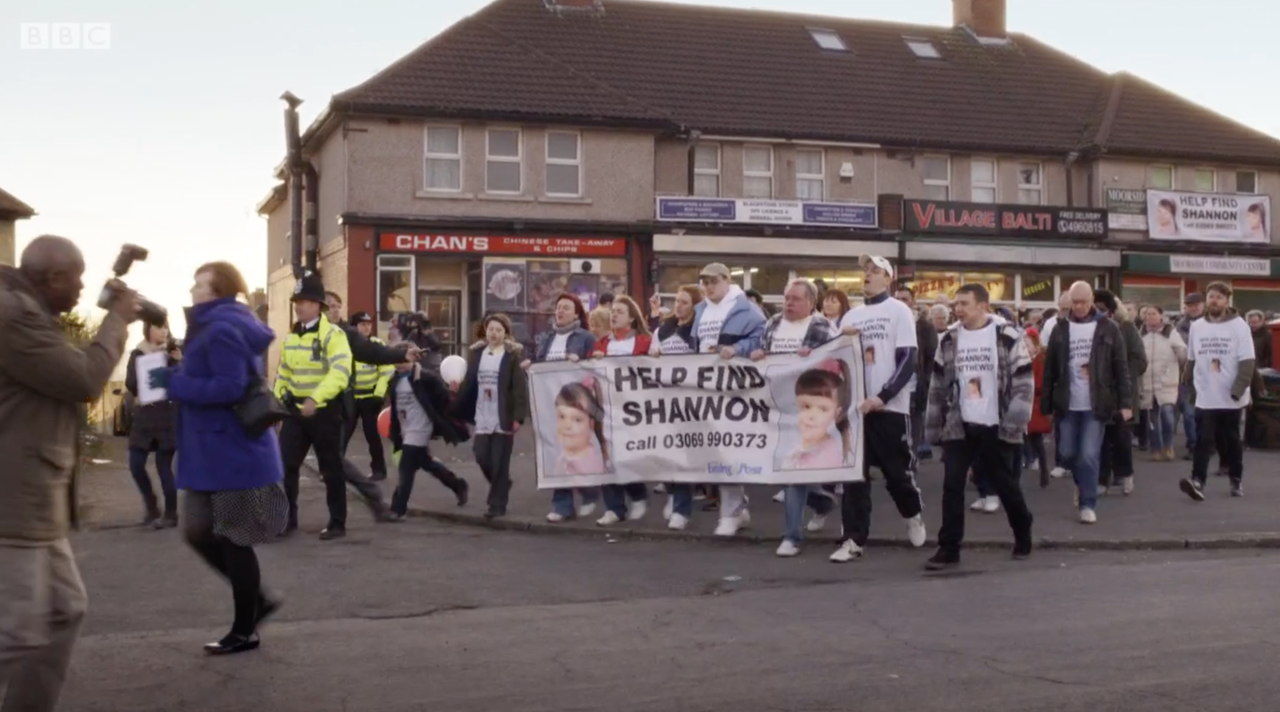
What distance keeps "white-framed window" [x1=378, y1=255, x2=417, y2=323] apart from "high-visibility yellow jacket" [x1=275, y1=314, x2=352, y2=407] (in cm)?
1984

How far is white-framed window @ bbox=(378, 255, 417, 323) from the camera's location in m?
30.5

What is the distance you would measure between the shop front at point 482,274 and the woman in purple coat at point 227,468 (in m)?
23.3

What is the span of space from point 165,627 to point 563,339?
17.3ft

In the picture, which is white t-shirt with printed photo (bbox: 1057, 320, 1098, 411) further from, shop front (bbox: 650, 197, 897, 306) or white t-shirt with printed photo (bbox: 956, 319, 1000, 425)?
shop front (bbox: 650, 197, 897, 306)

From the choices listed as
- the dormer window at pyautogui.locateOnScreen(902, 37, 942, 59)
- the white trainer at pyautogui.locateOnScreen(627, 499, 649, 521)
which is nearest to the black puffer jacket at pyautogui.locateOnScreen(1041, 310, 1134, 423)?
the white trainer at pyautogui.locateOnScreen(627, 499, 649, 521)

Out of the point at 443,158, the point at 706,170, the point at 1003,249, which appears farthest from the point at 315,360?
the point at 1003,249

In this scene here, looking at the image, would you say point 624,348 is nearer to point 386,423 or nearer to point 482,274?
point 386,423

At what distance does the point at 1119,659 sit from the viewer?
6.33 meters

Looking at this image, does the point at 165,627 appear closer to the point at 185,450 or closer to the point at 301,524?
the point at 185,450

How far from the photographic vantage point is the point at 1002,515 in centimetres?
1181

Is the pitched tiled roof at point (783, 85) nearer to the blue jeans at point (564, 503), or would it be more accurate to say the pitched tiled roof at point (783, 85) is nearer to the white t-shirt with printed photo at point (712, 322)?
the blue jeans at point (564, 503)

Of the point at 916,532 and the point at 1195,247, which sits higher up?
the point at 1195,247

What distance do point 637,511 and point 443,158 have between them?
796 inches

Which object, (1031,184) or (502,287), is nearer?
(502,287)
